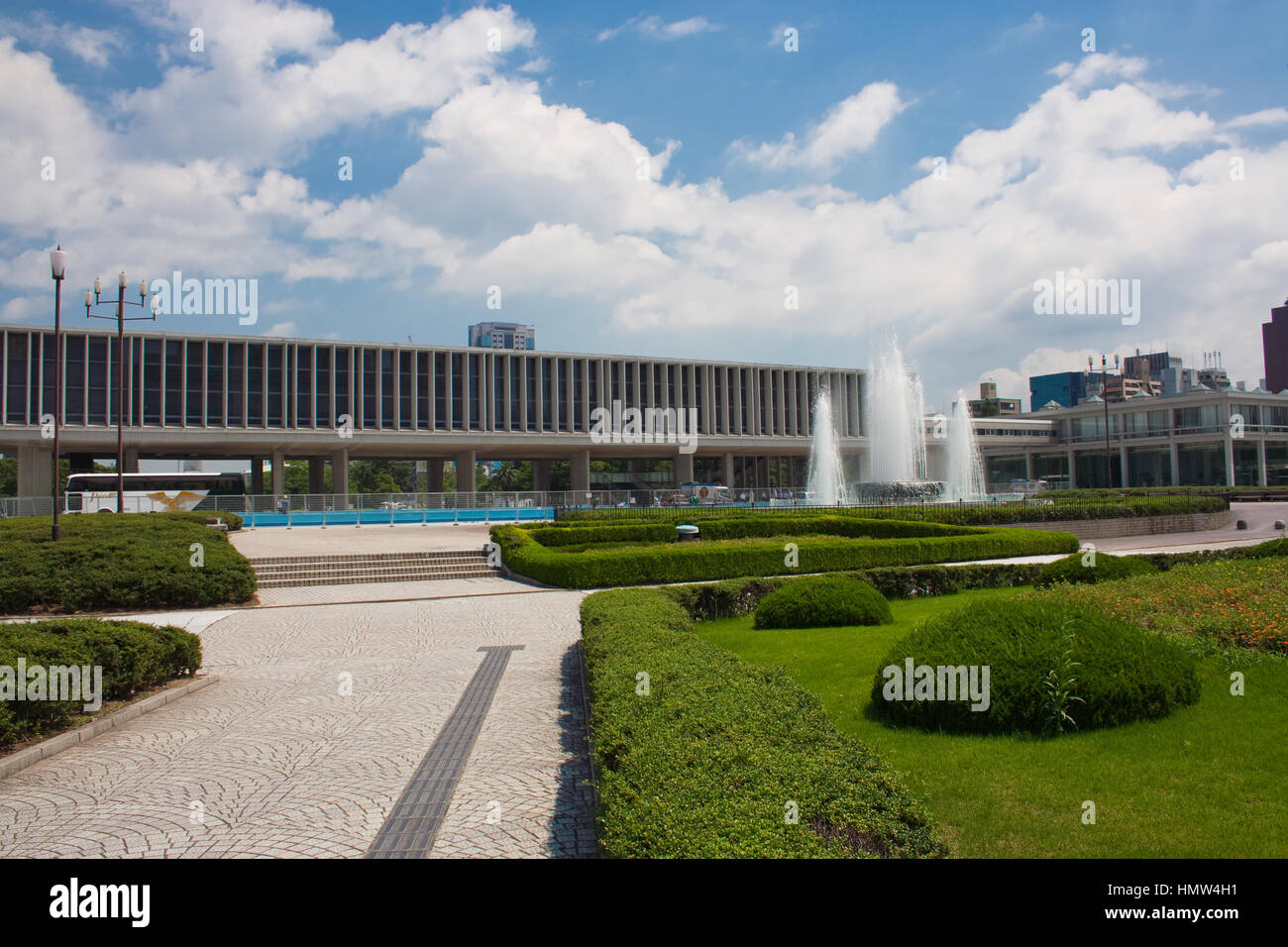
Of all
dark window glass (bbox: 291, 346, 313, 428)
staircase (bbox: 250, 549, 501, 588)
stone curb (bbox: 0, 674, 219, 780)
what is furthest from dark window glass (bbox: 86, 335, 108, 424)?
stone curb (bbox: 0, 674, 219, 780)

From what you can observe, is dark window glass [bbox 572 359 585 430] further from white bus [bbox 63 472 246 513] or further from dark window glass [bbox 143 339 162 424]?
dark window glass [bbox 143 339 162 424]

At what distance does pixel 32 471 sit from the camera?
174 ft

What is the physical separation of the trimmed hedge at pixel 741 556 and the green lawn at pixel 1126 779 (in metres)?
12.3

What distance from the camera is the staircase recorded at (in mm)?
21406

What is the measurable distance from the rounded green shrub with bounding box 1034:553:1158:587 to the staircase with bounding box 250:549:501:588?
1448 centimetres

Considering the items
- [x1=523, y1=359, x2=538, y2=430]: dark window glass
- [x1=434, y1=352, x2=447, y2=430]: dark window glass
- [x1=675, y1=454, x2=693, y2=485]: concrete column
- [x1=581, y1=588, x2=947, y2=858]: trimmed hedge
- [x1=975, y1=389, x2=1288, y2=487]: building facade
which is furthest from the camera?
[x1=675, y1=454, x2=693, y2=485]: concrete column

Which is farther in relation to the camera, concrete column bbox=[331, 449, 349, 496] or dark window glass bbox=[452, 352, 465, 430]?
dark window glass bbox=[452, 352, 465, 430]

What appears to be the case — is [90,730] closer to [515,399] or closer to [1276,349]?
[515,399]

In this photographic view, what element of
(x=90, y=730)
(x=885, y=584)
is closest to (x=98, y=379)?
(x=90, y=730)

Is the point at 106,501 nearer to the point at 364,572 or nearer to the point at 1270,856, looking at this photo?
the point at 364,572

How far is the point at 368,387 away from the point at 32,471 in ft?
72.1

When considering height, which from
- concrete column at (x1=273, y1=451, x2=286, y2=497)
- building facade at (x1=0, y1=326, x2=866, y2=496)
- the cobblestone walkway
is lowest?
the cobblestone walkway

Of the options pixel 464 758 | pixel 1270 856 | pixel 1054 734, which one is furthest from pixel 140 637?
pixel 1270 856
